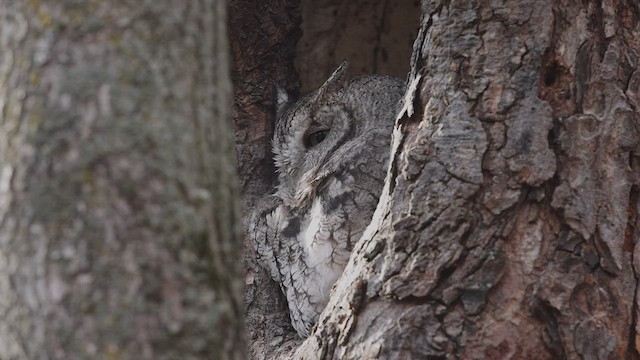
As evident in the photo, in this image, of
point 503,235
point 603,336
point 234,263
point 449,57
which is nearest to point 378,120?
point 449,57

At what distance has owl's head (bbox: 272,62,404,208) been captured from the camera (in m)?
2.46

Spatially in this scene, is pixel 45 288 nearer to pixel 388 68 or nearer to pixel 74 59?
pixel 74 59

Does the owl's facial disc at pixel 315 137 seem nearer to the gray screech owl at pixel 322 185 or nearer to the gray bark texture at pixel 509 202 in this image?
the gray screech owl at pixel 322 185

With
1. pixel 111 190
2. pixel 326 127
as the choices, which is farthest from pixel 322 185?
pixel 111 190

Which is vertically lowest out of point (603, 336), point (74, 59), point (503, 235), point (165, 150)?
point (603, 336)

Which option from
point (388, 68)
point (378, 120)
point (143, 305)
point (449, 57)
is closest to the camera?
point (143, 305)

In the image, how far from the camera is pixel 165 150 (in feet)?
3.36

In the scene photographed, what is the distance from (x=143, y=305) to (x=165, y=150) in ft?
0.58

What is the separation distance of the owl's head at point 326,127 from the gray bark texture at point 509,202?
682 millimetres

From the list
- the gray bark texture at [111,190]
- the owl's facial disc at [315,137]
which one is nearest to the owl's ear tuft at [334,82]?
the owl's facial disc at [315,137]

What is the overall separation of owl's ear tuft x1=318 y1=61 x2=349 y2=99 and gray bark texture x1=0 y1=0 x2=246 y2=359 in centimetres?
151

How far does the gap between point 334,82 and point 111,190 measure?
164 cm

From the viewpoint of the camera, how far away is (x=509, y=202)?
166 centimetres

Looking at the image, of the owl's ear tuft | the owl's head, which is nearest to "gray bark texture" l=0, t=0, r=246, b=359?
the owl's head
